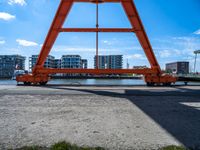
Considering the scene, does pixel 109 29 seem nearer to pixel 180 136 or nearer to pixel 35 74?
pixel 35 74

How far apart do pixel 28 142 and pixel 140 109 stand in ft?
13.5

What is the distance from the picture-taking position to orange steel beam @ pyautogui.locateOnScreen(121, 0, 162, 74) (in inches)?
602

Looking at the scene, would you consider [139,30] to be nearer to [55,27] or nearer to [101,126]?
[55,27]

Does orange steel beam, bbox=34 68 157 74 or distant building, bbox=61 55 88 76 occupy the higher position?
distant building, bbox=61 55 88 76

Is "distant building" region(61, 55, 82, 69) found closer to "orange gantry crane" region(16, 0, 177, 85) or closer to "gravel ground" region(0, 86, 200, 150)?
"orange gantry crane" region(16, 0, 177, 85)

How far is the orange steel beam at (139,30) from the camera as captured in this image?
50.2 feet

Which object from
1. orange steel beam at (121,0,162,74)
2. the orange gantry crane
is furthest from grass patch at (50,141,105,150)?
orange steel beam at (121,0,162,74)

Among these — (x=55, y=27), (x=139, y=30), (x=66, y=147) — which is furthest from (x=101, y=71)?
(x=66, y=147)

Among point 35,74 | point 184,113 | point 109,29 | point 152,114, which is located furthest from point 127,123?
point 35,74

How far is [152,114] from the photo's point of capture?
6.18 m

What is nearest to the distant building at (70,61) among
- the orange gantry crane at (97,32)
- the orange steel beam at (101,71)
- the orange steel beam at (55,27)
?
the orange gantry crane at (97,32)

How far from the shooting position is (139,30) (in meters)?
15.8

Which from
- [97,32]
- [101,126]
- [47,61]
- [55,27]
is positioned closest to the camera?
[101,126]

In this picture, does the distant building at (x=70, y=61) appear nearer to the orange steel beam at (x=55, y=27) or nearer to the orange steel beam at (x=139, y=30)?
the orange steel beam at (x=55, y=27)
